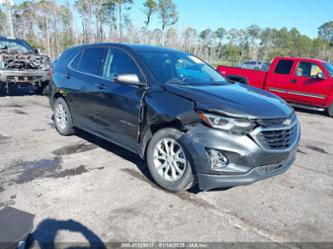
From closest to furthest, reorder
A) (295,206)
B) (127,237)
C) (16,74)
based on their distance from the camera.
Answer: (127,237), (295,206), (16,74)

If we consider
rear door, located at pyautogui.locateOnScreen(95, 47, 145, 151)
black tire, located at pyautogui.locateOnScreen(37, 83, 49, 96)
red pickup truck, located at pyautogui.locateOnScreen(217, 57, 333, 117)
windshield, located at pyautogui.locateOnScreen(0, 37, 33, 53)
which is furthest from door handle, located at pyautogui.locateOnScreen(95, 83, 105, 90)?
windshield, located at pyautogui.locateOnScreen(0, 37, 33, 53)

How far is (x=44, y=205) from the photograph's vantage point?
118 inches

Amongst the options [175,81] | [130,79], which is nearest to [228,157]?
[175,81]

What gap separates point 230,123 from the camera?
2.90 m

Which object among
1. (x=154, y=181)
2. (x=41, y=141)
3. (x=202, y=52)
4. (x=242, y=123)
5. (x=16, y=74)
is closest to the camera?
(x=242, y=123)

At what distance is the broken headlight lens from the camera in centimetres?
289

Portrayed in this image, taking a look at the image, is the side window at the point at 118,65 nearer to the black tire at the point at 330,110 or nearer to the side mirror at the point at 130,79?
the side mirror at the point at 130,79

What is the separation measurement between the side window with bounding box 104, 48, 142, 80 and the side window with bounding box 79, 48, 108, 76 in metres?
0.16

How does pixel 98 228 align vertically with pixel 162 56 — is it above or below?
below

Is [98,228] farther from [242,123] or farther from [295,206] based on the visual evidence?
[295,206]

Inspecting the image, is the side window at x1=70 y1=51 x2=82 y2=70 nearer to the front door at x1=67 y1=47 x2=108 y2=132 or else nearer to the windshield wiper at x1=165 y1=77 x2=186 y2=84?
the front door at x1=67 y1=47 x2=108 y2=132

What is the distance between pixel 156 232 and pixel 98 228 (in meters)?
0.56

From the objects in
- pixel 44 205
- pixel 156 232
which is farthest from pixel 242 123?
pixel 44 205

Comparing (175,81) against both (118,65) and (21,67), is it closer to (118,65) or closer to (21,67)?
(118,65)
